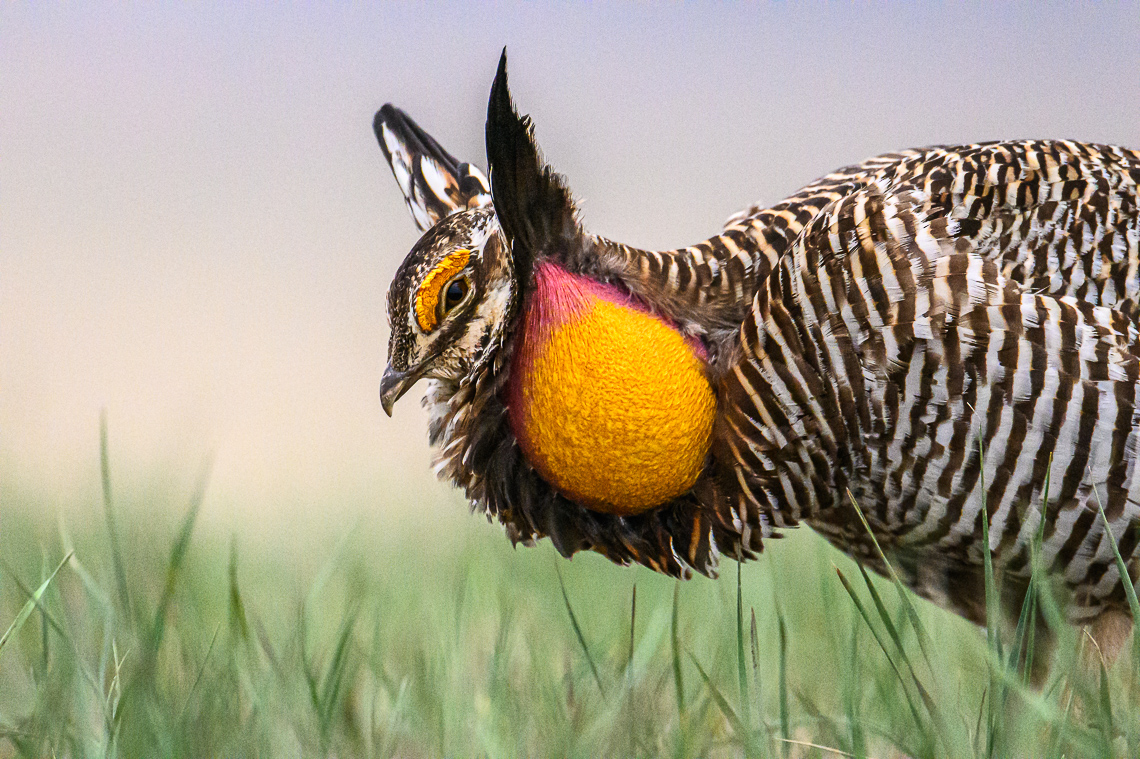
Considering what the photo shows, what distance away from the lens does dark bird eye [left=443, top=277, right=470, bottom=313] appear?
1.92 metres

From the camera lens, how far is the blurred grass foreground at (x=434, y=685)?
4.39 feet

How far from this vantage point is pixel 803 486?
191 cm

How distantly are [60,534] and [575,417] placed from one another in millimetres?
860

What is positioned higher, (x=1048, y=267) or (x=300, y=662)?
(x=300, y=662)

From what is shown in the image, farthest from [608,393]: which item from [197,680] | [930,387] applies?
[197,680]

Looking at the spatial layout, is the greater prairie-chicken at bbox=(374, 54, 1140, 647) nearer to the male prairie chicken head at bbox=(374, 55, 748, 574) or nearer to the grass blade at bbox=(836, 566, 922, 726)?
the male prairie chicken head at bbox=(374, 55, 748, 574)

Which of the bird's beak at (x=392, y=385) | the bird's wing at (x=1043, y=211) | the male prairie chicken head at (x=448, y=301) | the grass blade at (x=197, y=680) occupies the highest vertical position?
the male prairie chicken head at (x=448, y=301)

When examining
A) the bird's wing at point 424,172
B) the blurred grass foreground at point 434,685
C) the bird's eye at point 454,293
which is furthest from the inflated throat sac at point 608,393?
the bird's wing at point 424,172

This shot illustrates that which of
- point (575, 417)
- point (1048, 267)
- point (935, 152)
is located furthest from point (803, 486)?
point (935, 152)

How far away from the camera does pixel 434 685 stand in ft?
5.17

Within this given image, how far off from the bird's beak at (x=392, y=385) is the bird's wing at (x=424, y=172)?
1.54ft

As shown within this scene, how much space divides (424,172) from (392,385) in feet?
2.41

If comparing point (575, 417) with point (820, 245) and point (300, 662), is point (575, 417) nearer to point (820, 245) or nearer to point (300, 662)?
point (820, 245)

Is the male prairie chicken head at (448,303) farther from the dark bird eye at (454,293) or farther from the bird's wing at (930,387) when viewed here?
the bird's wing at (930,387)
